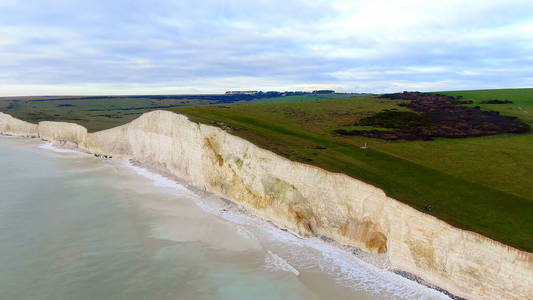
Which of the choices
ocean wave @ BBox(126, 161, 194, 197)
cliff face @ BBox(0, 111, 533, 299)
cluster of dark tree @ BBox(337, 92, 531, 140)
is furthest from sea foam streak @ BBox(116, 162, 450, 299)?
cluster of dark tree @ BBox(337, 92, 531, 140)

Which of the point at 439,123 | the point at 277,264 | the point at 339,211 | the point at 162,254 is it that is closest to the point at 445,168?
the point at 339,211

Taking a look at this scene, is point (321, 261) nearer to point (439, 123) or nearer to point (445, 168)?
point (445, 168)

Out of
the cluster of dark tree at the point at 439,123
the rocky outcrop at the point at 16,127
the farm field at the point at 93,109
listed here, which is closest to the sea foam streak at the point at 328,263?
the cluster of dark tree at the point at 439,123

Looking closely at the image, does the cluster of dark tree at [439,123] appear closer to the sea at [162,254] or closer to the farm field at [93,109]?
the sea at [162,254]

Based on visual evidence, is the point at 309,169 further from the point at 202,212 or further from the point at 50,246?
the point at 50,246

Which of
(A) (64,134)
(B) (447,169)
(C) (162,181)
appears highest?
(A) (64,134)
